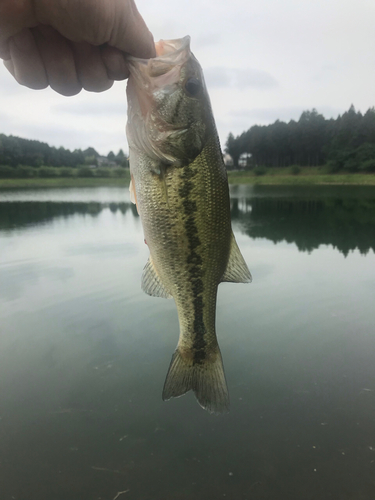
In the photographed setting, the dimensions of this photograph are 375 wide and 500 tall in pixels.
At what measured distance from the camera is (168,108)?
5.75ft

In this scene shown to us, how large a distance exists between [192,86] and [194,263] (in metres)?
0.92

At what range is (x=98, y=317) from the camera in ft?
24.1

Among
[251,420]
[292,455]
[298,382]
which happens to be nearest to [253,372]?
[298,382]

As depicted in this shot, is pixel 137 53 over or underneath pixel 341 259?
over

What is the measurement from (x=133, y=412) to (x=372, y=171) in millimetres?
55875

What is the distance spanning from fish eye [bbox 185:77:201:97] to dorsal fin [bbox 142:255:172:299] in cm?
94

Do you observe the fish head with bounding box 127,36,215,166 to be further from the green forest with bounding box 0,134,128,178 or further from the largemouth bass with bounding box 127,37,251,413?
the green forest with bounding box 0,134,128,178

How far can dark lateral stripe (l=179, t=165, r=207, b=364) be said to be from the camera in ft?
5.80

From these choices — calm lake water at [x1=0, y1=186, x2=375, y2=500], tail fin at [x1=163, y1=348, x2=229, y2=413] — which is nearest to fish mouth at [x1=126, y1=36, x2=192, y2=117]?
tail fin at [x1=163, y1=348, x2=229, y2=413]

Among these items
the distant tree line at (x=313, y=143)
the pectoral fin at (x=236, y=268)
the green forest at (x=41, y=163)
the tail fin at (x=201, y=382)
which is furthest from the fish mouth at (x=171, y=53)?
the distant tree line at (x=313, y=143)

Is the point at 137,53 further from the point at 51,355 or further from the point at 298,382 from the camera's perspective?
the point at 51,355

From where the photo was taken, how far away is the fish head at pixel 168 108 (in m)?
1.72

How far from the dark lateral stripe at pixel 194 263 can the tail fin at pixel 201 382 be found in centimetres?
6

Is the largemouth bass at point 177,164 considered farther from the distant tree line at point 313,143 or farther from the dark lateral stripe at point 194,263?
the distant tree line at point 313,143
